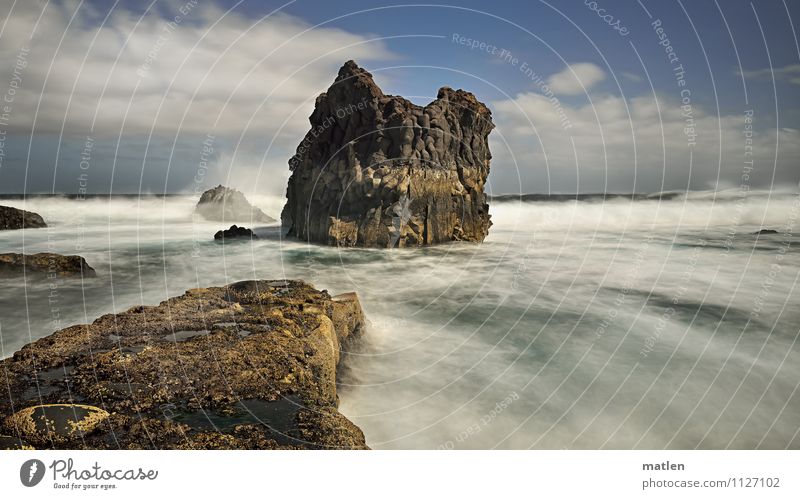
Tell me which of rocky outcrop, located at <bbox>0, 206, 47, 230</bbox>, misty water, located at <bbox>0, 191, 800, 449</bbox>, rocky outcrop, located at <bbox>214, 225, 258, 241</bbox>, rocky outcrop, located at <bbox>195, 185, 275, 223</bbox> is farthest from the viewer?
A: rocky outcrop, located at <bbox>195, 185, 275, 223</bbox>

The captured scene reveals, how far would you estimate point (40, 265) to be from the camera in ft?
34.9

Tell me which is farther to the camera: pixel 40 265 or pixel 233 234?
pixel 233 234

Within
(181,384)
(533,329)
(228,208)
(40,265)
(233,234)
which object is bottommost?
(533,329)

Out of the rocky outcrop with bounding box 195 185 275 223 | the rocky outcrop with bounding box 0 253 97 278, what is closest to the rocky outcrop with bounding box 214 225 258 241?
the rocky outcrop with bounding box 195 185 275 223

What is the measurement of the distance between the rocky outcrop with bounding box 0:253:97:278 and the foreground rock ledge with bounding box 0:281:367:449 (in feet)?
20.8

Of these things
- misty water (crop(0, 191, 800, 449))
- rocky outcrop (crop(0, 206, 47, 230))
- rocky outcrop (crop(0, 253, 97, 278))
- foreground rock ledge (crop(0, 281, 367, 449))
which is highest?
rocky outcrop (crop(0, 206, 47, 230))

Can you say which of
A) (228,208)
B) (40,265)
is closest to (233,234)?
(40,265)

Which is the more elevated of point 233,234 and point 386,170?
point 386,170

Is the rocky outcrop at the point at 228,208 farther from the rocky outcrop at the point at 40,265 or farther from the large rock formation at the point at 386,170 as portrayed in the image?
the rocky outcrop at the point at 40,265

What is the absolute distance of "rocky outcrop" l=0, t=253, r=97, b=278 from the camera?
10250mm

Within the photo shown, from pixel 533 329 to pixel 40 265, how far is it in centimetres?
1136
